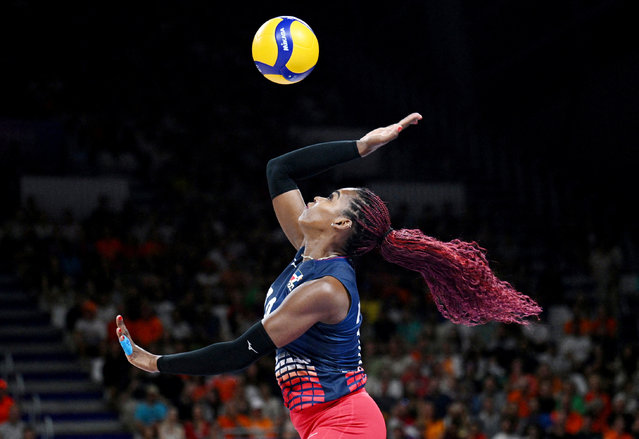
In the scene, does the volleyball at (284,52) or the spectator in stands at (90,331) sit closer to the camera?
the volleyball at (284,52)

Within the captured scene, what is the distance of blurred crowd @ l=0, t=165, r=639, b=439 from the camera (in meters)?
11.5

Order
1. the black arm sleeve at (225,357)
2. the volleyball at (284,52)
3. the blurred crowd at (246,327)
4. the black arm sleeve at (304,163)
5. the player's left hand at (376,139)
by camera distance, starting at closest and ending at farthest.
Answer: the black arm sleeve at (225,357) → the player's left hand at (376,139) → the black arm sleeve at (304,163) → the volleyball at (284,52) → the blurred crowd at (246,327)

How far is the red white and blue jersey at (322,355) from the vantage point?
3.91 m

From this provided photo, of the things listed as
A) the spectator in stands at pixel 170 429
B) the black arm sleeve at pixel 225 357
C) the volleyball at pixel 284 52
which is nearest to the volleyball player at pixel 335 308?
the black arm sleeve at pixel 225 357

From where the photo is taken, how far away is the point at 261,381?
12.2m

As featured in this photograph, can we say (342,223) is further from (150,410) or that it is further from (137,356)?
(150,410)

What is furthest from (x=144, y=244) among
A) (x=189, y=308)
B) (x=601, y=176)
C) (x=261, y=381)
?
(x=601, y=176)

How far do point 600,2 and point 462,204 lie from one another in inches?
205

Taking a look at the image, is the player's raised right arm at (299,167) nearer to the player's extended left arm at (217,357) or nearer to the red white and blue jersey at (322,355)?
the red white and blue jersey at (322,355)

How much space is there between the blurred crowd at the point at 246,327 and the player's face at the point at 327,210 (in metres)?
6.82

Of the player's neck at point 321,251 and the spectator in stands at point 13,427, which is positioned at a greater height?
the player's neck at point 321,251

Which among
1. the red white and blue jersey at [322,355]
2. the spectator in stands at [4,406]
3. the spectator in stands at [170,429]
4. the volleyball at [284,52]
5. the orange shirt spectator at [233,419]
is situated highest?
the volleyball at [284,52]

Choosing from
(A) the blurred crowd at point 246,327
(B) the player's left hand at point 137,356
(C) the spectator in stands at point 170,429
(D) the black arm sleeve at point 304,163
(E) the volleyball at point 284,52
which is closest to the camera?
(B) the player's left hand at point 137,356

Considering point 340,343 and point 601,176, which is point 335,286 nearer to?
point 340,343
